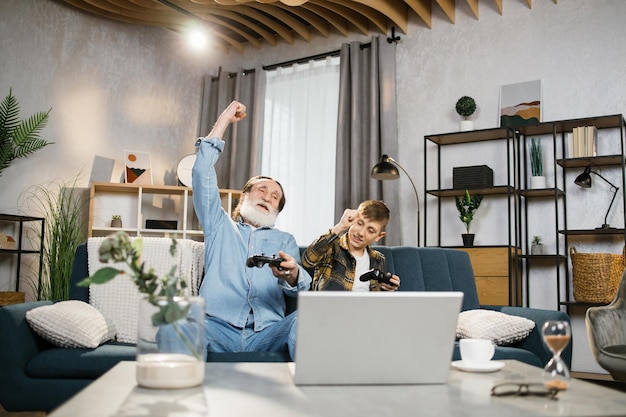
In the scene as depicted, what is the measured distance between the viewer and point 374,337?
1.32m

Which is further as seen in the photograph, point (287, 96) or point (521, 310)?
point (287, 96)

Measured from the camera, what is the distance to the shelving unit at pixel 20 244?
4684mm

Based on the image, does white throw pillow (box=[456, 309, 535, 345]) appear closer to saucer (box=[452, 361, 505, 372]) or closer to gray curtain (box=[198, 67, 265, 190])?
saucer (box=[452, 361, 505, 372])

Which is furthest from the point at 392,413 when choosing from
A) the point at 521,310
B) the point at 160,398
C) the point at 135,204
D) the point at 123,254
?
the point at 135,204

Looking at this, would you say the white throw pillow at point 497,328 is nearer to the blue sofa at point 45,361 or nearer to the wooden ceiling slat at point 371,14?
the blue sofa at point 45,361

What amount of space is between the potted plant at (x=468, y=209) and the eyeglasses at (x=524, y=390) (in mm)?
3294

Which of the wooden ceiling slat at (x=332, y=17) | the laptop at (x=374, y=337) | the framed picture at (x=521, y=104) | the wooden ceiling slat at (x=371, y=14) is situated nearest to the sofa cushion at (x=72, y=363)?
the laptop at (x=374, y=337)

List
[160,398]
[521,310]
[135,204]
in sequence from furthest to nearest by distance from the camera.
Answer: [135,204]
[521,310]
[160,398]

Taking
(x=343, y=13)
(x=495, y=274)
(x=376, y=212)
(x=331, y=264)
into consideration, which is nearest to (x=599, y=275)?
(x=495, y=274)

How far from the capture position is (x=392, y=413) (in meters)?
1.10

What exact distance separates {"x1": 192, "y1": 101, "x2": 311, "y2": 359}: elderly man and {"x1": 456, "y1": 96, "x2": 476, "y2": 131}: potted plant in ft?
8.08

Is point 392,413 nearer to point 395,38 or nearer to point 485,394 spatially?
point 485,394

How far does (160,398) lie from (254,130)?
4756mm

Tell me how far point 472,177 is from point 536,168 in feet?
1.48
